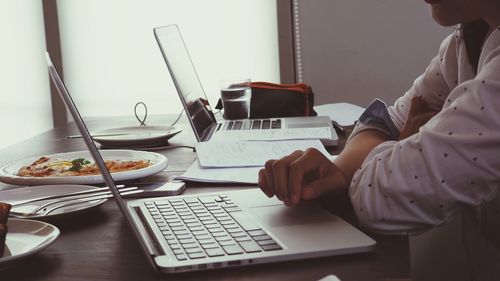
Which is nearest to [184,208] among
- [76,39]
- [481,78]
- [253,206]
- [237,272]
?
[253,206]

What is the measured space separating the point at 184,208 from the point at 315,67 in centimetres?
261

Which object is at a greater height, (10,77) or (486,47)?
(486,47)

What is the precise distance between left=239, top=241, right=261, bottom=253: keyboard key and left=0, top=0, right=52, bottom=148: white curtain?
315cm

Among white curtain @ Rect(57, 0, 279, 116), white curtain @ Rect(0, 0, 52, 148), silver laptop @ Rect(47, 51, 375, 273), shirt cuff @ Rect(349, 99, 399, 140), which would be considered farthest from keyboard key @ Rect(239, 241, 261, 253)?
white curtain @ Rect(0, 0, 52, 148)

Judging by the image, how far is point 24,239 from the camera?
1.00m

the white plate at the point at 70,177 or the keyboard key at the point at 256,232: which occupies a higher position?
the keyboard key at the point at 256,232

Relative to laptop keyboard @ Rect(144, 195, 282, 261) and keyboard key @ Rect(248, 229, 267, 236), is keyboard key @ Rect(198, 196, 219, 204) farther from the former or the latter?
keyboard key @ Rect(248, 229, 267, 236)

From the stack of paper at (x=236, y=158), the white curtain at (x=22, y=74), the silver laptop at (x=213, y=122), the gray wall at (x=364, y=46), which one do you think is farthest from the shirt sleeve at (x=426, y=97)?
the white curtain at (x=22, y=74)

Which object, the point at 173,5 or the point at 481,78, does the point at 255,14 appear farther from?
the point at 481,78

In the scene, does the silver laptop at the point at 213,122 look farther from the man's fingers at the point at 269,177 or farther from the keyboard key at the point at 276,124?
the man's fingers at the point at 269,177

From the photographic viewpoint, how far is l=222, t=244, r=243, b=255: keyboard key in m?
0.91

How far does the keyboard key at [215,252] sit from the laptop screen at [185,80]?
0.99 metres

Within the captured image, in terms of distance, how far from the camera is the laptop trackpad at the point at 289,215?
1036mm

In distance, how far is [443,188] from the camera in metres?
1.03
